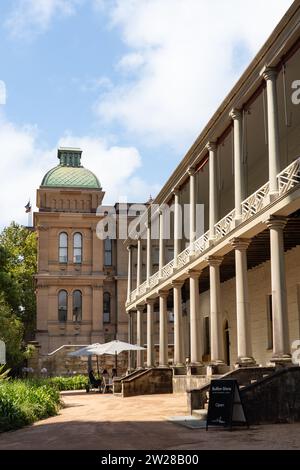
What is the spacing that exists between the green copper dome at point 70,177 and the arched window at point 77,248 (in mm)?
4577

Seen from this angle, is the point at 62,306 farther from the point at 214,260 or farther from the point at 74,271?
the point at 214,260

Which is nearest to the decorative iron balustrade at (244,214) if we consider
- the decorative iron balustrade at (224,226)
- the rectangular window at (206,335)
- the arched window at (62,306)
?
the decorative iron balustrade at (224,226)

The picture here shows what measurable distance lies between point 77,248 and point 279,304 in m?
39.6

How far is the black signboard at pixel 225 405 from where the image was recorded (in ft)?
46.8

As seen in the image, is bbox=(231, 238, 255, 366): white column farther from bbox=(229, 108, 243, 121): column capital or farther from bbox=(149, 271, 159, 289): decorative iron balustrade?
bbox=(149, 271, 159, 289): decorative iron balustrade

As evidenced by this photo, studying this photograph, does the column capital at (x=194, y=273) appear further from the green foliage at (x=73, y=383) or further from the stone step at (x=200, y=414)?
the green foliage at (x=73, y=383)

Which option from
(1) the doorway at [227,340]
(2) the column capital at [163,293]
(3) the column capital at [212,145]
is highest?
(3) the column capital at [212,145]

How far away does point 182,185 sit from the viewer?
32.2 metres

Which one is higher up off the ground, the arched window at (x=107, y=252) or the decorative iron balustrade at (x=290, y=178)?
the arched window at (x=107, y=252)

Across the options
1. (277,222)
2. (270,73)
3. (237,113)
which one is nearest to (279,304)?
(277,222)

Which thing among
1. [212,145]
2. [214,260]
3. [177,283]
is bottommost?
[177,283]

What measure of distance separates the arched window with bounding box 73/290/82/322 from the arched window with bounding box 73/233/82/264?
9.32ft

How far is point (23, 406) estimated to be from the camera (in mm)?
18281
